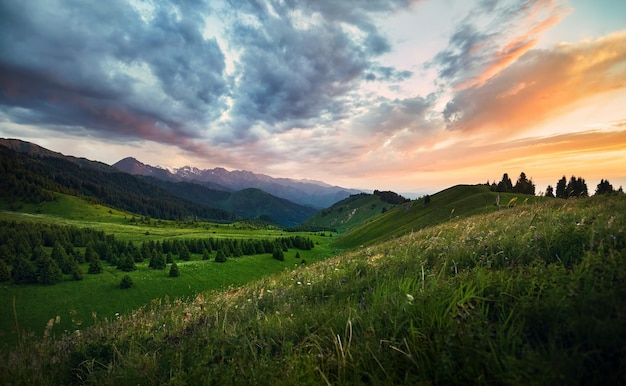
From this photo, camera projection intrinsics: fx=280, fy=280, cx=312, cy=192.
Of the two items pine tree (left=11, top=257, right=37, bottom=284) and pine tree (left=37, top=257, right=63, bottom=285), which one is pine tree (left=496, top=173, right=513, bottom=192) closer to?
pine tree (left=37, top=257, right=63, bottom=285)

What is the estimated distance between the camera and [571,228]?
4.95m

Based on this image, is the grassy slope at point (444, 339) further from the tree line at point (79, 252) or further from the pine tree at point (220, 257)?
the pine tree at point (220, 257)

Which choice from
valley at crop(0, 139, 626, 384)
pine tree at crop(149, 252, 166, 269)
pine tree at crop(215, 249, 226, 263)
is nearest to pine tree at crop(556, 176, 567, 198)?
pine tree at crop(215, 249, 226, 263)

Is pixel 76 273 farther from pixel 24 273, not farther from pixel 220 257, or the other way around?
pixel 220 257

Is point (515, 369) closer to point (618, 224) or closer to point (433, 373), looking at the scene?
point (433, 373)

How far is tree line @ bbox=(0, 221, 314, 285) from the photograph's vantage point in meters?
48.7

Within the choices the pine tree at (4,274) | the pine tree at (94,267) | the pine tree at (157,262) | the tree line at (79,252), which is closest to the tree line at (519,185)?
the tree line at (79,252)

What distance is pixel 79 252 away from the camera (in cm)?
6519

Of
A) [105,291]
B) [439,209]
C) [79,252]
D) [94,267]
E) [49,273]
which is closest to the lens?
[105,291]

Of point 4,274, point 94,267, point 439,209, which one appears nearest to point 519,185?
point 439,209

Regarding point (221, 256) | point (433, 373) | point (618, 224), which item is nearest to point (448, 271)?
point (618, 224)

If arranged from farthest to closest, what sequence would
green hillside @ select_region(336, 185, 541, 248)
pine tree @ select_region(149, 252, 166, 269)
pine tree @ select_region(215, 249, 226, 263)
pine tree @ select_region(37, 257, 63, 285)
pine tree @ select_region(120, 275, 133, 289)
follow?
pine tree @ select_region(215, 249, 226, 263)
green hillside @ select_region(336, 185, 541, 248)
pine tree @ select_region(149, 252, 166, 269)
pine tree @ select_region(120, 275, 133, 289)
pine tree @ select_region(37, 257, 63, 285)

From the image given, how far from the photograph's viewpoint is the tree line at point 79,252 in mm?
48688

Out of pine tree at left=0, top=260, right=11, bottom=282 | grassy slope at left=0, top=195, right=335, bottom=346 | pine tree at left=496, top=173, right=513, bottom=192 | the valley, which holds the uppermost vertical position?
pine tree at left=496, top=173, right=513, bottom=192
